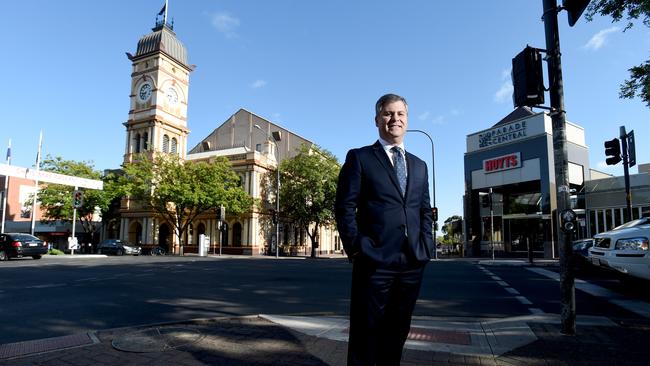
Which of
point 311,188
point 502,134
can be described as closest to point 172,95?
point 311,188

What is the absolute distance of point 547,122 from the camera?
3095cm

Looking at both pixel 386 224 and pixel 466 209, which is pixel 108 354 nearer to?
pixel 386 224

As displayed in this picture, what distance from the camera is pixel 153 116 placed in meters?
A: 45.5

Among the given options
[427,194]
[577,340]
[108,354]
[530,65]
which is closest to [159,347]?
[108,354]

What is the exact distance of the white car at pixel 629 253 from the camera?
19.2 feet

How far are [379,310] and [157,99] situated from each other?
48793 millimetres

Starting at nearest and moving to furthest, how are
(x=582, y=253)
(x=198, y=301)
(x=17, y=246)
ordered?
1. (x=198, y=301)
2. (x=582, y=253)
3. (x=17, y=246)

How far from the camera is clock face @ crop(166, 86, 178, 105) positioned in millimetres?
47938

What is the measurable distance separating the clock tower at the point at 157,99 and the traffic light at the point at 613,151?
41569 millimetres

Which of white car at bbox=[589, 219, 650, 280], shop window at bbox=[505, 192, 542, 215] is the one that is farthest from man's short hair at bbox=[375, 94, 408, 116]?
shop window at bbox=[505, 192, 542, 215]

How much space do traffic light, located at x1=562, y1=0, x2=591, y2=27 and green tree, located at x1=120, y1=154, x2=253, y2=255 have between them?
114 feet

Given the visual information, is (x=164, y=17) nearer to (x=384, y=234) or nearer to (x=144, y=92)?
(x=144, y=92)

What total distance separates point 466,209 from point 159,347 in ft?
113

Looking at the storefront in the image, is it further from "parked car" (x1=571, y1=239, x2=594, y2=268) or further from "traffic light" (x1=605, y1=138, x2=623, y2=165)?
"parked car" (x1=571, y1=239, x2=594, y2=268)
